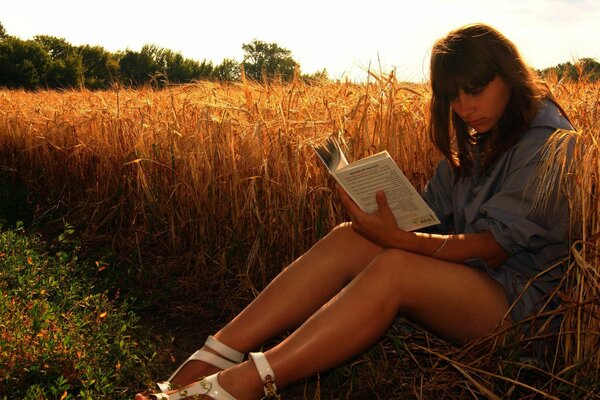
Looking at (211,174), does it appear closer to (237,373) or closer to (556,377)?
(237,373)

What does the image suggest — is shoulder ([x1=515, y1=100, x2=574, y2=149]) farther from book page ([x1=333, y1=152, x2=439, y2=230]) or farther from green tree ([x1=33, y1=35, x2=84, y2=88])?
green tree ([x1=33, y1=35, x2=84, y2=88])

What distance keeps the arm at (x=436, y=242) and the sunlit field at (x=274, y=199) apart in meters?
0.23

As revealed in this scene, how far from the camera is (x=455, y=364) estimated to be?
2.18 metres

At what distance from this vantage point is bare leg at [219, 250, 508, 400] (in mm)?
1962

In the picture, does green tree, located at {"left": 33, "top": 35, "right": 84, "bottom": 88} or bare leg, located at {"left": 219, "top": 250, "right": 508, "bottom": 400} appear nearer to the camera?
bare leg, located at {"left": 219, "top": 250, "right": 508, "bottom": 400}

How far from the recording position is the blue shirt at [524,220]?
6.53 ft

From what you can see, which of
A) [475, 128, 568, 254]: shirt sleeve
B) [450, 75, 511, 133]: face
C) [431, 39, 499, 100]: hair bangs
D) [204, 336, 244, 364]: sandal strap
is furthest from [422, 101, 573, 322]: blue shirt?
[204, 336, 244, 364]: sandal strap

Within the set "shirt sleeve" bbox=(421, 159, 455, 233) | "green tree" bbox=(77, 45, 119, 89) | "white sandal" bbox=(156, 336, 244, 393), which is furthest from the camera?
"green tree" bbox=(77, 45, 119, 89)

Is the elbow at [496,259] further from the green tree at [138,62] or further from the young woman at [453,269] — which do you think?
the green tree at [138,62]

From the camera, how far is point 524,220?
6.45ft

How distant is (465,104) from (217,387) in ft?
3.65

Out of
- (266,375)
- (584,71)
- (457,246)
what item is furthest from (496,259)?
(584,71)

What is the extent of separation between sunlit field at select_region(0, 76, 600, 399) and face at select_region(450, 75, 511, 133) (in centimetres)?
25

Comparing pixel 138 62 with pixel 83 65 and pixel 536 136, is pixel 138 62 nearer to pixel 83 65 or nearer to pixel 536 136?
pixel 83 65
